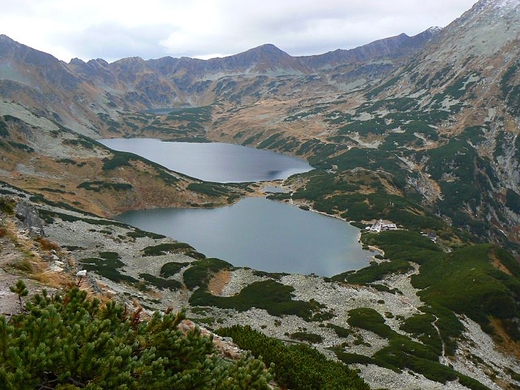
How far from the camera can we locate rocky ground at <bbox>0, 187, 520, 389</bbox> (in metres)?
21.4

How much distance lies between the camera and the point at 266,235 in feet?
365

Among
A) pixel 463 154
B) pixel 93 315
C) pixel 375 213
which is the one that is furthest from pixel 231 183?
pixel 93 315

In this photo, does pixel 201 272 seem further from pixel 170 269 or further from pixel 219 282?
pixel 170 269

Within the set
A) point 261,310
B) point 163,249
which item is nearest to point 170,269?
point 163,249

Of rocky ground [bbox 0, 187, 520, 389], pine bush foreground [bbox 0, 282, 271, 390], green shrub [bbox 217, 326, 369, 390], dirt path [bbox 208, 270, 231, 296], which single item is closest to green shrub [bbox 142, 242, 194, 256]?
rocky ground [bbox 0, 187, 520, 389]

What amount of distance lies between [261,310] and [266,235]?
185 feet

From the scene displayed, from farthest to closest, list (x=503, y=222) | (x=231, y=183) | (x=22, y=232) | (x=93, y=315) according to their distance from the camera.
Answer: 1. (x=231, y=183)
2. (x=503, y=222)
3. (x=22, y=232)
4. (x=93, y=315)

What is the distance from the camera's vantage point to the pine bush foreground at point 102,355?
7.76 metres

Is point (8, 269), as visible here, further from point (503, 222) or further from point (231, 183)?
point (503, 222)

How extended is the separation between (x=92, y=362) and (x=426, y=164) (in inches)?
7944

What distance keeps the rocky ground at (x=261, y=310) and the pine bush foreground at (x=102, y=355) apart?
483 centimetres

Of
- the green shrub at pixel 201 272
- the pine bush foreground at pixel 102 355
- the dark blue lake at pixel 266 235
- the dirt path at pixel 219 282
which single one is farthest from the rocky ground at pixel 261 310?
the dark blue lake at pixel 266 235

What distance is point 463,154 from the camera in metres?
185

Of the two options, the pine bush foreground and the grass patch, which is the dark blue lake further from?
the pine bush foreground
